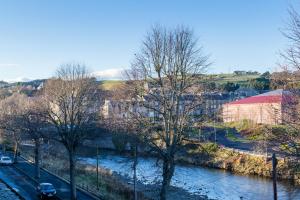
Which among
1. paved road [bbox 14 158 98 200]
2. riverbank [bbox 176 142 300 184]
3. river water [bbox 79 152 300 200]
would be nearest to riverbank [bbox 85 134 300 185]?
riverbank [bbox 176 142 300 184]

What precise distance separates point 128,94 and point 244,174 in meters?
25.9

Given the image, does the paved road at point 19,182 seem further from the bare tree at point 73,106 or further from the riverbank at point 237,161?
the riverbank at point 237,161

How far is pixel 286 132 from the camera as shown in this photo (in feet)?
49.4

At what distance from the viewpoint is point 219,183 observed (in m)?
42.8

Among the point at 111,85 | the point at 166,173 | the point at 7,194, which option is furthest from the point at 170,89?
the point at 111,85

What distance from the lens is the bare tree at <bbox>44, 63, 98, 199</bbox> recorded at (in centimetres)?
3309

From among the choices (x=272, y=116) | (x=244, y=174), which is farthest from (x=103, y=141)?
Result: (x=272, y=116)

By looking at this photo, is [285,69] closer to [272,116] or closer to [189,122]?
[272,116]

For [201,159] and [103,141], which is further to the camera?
[103,141]

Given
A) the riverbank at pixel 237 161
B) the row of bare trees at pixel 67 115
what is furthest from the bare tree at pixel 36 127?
the riverbank at pixel 237 161

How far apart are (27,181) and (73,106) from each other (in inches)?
384

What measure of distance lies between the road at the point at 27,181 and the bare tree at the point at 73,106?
12.6 feet

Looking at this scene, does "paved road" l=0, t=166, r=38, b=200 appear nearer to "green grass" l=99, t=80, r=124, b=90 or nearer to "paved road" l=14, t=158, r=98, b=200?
"paved road" l=14, t=158, r=98, b=200

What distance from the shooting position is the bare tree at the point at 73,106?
33094 millimetres
